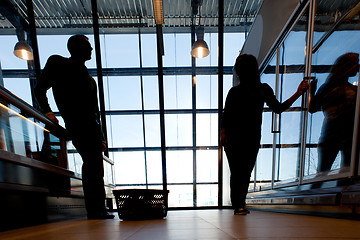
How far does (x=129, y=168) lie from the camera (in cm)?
723

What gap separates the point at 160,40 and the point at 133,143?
4.40 meters

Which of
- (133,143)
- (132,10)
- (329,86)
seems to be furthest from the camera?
(133,143)

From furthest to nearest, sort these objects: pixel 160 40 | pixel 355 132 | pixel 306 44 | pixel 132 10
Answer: pixel 132 10
pixel 160 40
pixel 306 44
pixel 355 132

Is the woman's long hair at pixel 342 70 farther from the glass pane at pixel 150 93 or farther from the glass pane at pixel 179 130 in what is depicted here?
the glass pane at pixel 150 93

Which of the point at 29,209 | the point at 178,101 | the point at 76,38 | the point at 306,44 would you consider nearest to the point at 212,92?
the point at 178,101

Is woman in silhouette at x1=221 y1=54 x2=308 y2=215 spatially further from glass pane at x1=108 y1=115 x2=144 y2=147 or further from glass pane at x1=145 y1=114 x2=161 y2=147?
glass pane at x1=108 y1=115 x2=144 y2=147

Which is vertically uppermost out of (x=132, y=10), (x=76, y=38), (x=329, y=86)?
(x=132, y=10)

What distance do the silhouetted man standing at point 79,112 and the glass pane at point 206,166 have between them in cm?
539

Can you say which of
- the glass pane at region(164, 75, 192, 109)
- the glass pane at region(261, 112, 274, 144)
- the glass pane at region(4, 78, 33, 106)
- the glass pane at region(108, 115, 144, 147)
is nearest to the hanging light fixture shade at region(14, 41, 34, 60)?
the glass pane at region(4, 78, 33, 106)

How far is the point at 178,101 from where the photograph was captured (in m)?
7.56

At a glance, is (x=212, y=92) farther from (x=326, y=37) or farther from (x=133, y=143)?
(x=326, y=37)

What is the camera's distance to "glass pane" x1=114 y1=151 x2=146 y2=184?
7.10 m

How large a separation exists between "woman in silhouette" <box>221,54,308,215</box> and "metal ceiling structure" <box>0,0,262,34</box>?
12.5ft

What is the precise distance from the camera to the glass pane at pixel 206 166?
6891 mm
